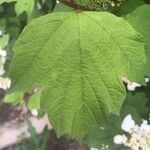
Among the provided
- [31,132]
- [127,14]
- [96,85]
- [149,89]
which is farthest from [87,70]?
[31,132]


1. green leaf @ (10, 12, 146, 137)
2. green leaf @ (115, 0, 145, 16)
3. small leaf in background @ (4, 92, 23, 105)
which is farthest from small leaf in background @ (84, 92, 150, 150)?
green leaf @ (10, 12, 146, 137)

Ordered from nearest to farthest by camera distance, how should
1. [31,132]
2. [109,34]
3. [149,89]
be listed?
1. [109,34]
2. [149,89]
3. [31,132]

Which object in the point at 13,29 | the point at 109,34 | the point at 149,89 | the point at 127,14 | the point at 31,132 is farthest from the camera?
the point at 31,132

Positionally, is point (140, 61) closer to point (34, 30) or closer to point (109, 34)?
point (109, 34)

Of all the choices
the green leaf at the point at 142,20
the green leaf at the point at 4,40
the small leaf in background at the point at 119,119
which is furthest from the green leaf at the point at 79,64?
the green leaf at the point at 4,40

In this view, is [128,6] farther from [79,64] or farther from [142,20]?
[79,64]

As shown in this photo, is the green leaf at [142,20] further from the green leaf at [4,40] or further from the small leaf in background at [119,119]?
the green leaf at [4,40]

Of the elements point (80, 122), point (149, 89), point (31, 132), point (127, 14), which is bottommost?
point (31, 132)
